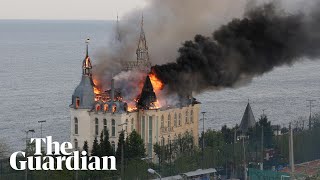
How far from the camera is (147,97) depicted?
2537 inches

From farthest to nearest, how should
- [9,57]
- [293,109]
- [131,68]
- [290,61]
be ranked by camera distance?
1. [9,57]
2. [293,109]
3. [131,68]
4. [290,61]

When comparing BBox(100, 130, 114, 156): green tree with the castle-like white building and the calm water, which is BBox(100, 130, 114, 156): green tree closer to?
the castle-like white building

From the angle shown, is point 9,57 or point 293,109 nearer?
point 293,109

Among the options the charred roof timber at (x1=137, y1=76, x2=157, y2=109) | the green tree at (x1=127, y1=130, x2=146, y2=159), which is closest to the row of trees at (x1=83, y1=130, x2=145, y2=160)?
the green tree at (x1=127, y1=130, x2=146, y2=159)

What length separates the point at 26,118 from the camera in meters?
101

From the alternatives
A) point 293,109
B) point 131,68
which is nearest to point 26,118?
point 293,109

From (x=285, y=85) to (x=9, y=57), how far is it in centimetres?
6858

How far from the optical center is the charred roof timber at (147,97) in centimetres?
6425

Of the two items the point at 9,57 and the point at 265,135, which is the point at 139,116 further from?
the point at 9,57

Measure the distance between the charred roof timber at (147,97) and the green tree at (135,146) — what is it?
155 inches

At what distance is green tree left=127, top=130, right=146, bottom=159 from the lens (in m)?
60.2

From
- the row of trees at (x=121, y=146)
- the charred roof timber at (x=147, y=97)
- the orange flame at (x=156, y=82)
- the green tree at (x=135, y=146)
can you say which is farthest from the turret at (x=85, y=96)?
the green tree at (x=135, y=146)

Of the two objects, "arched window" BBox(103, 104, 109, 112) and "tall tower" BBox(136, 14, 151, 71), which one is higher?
"tall tower" BBox(136, 14, 151, 71)

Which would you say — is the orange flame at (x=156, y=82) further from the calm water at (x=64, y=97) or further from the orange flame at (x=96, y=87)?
the calm water at (x=64, y=97)
